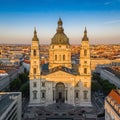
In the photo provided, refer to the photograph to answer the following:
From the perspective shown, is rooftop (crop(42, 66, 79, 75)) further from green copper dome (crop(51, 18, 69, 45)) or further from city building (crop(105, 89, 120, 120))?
city building (crop(105, 89, 120, 120))

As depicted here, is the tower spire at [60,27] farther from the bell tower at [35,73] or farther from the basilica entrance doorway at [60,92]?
the basilica entrance doorway at [60,92]

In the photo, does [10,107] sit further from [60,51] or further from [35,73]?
[60,51]

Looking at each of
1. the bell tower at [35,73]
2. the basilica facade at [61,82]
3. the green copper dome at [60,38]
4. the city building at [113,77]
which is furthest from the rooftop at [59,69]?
the city building at [113,77]

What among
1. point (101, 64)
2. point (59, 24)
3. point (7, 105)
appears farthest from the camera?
point (101, 64)

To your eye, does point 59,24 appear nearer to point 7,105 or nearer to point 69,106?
point 69,106

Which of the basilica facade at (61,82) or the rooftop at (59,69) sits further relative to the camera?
the rooftop at (59,69)

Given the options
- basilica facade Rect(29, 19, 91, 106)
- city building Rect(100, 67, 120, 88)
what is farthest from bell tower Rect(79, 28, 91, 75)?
city building Rect(100, 67, 120, 88)

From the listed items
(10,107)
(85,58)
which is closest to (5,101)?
(10,107)

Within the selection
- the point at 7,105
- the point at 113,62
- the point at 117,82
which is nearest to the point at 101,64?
the point at 113,62
